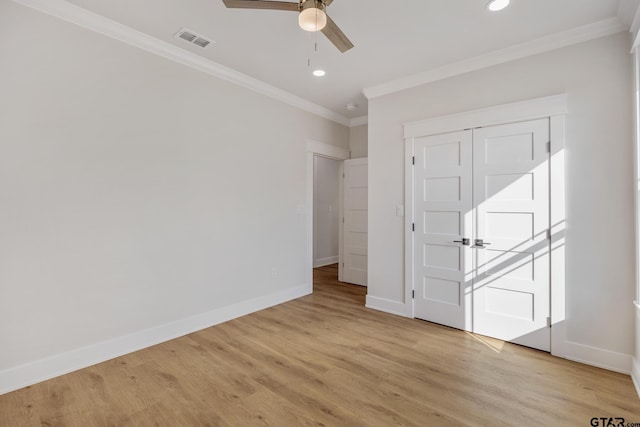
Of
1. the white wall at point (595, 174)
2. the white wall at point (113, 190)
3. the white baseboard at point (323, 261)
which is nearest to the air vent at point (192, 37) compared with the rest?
the white wall at point (113, 190)

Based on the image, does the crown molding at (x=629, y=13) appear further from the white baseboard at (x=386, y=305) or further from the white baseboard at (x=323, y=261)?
the white baseboard at (x=323, y=261)

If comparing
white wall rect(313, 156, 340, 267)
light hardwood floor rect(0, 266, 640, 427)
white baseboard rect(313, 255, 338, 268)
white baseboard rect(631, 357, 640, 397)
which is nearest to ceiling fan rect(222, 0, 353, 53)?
light hardwood floor rect(0, 266, 640, 427)

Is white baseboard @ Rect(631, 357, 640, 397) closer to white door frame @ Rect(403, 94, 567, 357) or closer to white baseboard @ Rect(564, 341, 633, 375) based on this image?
white baseboard @ Rect(564, 341, 633, 375)

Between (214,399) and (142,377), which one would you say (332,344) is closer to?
(214,399)

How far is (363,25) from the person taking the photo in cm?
262

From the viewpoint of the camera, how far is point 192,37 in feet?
9.28

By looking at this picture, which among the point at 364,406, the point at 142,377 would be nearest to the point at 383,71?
the point at 364,406

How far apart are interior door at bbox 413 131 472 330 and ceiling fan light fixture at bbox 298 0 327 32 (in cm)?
211

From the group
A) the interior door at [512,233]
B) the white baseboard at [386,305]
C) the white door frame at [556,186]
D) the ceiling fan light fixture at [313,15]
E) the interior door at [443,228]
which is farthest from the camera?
the white baseboard at [386,305]

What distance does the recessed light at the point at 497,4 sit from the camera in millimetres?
2289

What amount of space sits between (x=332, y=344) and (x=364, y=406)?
933 millimetres

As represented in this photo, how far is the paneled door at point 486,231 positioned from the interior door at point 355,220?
1.51 metres

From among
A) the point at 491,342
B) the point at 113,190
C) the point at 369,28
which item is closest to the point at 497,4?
the point at 369,28

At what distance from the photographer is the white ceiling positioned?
237cm
